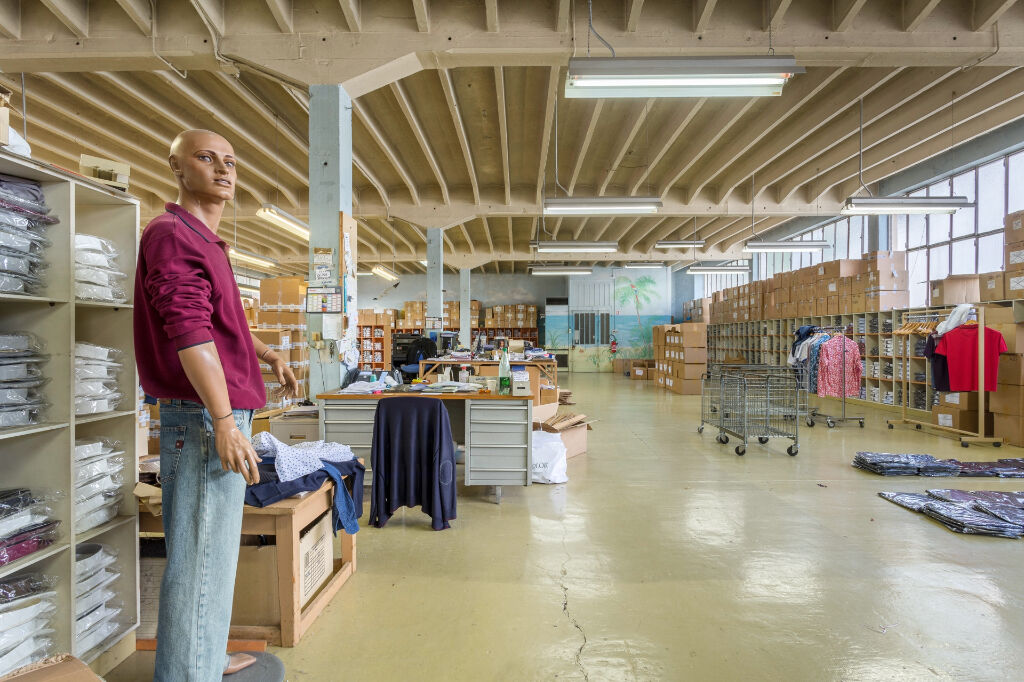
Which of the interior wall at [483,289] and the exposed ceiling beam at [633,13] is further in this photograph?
the interior wall at [483,289]

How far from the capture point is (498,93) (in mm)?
5418

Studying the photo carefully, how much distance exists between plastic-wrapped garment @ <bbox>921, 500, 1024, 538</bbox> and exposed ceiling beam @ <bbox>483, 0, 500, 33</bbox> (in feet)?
16.7

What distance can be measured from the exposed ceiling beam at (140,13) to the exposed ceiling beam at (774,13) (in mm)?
5288

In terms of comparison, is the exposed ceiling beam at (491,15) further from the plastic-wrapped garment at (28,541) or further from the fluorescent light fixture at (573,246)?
the fluorescent light fixture at (573,246)

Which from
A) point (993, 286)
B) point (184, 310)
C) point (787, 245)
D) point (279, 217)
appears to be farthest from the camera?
point (787, 245)

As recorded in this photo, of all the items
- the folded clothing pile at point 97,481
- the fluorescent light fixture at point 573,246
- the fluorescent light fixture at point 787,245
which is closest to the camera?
the folded clothing pile at point 97,481

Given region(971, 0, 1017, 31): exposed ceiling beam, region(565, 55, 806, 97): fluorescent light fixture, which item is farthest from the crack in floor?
region(971, 0, 1017, 31): exposed ceiling beam

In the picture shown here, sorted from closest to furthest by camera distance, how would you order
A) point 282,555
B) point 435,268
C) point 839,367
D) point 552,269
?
point 282,555 < point 839,367 < point 435,268 < point 552,269

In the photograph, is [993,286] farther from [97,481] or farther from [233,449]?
[97,481]

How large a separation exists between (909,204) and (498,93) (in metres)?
5.24

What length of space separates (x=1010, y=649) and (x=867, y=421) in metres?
6.65

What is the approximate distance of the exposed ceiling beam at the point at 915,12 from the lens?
4109mm

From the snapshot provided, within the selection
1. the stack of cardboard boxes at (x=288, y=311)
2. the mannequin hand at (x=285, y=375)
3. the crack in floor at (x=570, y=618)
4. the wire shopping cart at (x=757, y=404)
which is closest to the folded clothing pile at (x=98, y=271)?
the mannequin hand at (x=285, y=375)

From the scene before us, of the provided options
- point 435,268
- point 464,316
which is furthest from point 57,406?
point 464,316
